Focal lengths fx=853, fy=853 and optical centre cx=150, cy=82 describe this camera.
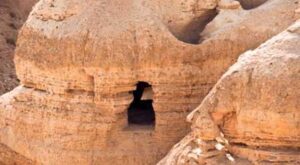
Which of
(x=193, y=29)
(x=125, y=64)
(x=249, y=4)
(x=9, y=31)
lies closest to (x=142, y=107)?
(x=193, y=29)

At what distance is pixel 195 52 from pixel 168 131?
1205 mm

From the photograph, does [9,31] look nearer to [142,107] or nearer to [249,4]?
[142,107]

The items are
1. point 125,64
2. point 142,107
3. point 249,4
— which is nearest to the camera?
point 125,64

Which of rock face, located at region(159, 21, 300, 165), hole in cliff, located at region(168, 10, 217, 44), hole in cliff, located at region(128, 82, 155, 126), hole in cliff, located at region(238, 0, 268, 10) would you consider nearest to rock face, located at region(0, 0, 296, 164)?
hole in cliff, located at region(168, 10, 217, 44)

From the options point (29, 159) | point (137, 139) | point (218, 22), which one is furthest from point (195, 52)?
point (29, 159)

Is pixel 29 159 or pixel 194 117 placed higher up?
pixel 194 117

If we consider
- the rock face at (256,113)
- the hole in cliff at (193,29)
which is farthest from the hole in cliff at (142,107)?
the rock face at (256,113)

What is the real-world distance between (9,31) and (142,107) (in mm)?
9916

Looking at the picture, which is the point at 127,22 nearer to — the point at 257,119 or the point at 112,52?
the point at 112,52

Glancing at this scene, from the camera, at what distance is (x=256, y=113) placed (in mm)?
9469

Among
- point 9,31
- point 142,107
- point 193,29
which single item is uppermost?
point 193,29

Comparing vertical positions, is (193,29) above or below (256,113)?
above

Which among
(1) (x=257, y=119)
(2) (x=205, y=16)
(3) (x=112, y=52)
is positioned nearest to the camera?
(1) (x=257, y=119)

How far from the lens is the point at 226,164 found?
9.62 metres
